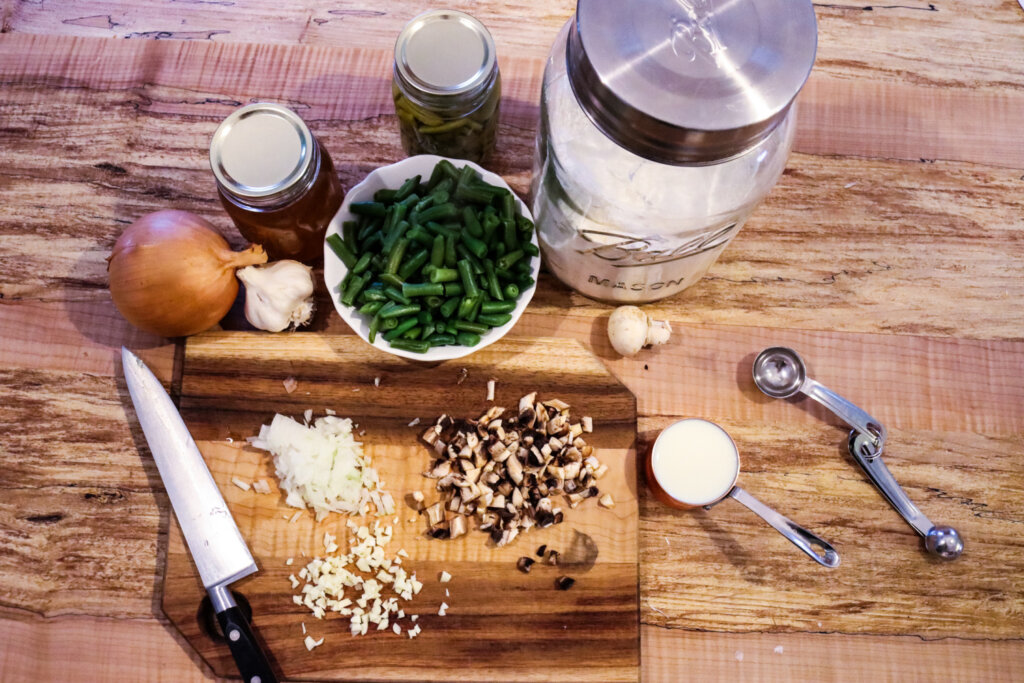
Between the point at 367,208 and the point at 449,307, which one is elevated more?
the point at 367,208

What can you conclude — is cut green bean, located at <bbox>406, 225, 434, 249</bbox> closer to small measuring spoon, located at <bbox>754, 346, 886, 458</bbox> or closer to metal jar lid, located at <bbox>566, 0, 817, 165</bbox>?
metal jar lid, located at <bbox>566, 0, 817, 165</bbox>

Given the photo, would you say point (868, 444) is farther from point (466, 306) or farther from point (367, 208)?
point (367, 208)

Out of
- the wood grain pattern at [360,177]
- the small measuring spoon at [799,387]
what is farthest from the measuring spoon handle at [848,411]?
the wood grain pattern at [360,177]

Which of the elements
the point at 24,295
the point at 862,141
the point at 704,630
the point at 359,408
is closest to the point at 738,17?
the point at 862,141

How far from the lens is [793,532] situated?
150 cm

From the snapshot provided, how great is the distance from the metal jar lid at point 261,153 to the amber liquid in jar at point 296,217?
0.13ft

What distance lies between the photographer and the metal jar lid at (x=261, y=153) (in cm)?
143

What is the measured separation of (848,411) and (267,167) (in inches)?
51.8

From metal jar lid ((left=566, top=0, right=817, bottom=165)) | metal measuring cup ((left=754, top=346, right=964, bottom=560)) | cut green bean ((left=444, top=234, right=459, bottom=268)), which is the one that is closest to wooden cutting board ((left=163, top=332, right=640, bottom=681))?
cut green bean ((left=444, top=234, right=459, bottom=268))

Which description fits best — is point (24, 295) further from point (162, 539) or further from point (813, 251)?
point (813, 251)

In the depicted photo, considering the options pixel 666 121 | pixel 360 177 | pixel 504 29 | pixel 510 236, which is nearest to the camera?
pixel 666 121

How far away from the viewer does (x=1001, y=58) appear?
1942 millimetres

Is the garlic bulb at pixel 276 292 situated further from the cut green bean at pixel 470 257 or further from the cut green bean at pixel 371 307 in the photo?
the cut green bean at pixel 470 257

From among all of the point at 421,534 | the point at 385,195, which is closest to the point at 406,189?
the point at 385,195
